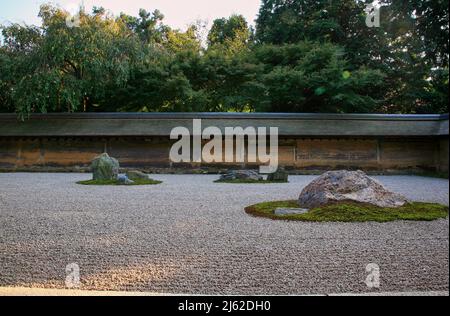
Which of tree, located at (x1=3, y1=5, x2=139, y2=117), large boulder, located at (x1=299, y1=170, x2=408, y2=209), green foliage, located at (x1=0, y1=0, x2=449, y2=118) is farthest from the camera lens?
green foliage, located at (x1=0, y1=0, x2=449, y2=118)

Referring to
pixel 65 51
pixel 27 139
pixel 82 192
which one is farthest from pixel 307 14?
pixel 82 192

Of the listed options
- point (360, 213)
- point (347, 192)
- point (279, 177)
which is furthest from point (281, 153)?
point (360, 213)

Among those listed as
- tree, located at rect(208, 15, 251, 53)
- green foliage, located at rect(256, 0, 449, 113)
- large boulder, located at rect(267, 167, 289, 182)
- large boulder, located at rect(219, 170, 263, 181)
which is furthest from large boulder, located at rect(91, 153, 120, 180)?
tree, located at rect(208, 15, 251, 53)

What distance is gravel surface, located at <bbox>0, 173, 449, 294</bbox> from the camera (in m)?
3.22

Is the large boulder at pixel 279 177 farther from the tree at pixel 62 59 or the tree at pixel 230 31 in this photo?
the tree at pixel 230 31

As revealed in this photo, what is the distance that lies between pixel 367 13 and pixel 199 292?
23.8 meters

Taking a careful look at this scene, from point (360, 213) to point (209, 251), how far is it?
300 cm

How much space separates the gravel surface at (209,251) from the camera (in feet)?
10.6

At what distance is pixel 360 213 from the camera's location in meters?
6.13

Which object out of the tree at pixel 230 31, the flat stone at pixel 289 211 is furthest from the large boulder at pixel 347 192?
the tree at pixel 230 31

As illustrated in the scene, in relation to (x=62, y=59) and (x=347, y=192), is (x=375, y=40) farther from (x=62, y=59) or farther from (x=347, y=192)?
(x=347, y=192)

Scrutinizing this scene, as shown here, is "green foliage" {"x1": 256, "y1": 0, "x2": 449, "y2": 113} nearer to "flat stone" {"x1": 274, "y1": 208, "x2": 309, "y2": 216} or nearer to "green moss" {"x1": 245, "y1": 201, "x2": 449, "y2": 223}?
"green moss" {"x1": 245, "y1": 201, "x2": 449, "y2": 223}

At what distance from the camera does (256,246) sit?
4.34 meters

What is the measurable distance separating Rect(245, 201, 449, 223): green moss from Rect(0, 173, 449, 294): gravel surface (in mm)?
269
